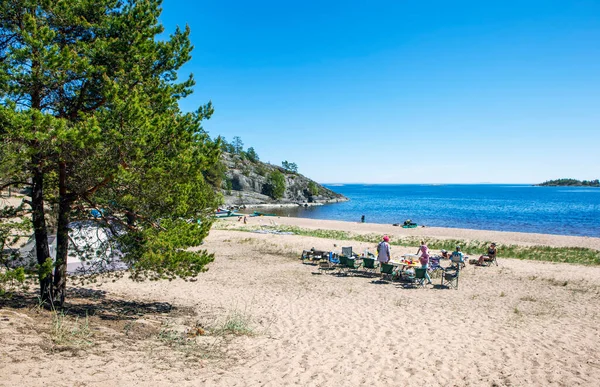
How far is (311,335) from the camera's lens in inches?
336

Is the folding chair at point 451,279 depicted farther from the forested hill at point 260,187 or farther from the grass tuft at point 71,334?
the forested hill at point 260,187

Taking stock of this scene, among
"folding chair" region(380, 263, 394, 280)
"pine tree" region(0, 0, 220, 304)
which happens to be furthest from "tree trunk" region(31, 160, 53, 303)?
"folding chair" region(380, 263, 394, 280)

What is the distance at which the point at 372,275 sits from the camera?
16.1 metres

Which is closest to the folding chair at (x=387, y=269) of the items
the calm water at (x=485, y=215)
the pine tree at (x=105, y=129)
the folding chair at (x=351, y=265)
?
the folding chair at (x=351, y=265)

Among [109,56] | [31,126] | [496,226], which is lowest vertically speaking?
[496,226]

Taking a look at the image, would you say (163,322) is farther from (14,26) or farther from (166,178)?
(14,26)

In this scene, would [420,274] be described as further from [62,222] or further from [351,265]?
[62,222]

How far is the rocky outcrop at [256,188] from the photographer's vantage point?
86037 mm

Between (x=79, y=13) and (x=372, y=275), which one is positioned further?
(x=372, y=275)

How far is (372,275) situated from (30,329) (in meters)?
12.6

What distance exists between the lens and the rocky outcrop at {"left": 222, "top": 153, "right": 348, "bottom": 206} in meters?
86.0

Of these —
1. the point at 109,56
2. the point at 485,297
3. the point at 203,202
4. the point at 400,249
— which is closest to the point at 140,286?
the point at 203,202

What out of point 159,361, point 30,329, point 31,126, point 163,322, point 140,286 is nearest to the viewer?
point 31,126

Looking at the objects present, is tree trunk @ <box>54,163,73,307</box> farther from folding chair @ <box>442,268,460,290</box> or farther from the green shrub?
the green shrub
